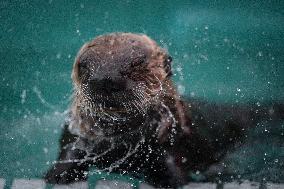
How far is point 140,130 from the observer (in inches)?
185

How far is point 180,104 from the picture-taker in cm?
498

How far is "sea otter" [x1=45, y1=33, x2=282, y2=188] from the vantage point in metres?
4.06

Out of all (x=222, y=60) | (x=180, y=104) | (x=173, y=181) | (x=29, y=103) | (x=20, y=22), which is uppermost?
(x=20, y=22)

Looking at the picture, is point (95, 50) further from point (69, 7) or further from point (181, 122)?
point (69, 7)

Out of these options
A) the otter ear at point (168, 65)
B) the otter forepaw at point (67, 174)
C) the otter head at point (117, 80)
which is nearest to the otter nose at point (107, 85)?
the otter head at point (117, 80)

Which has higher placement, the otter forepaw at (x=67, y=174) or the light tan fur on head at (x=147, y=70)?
the light tan fur on head at (x=147, y=70)

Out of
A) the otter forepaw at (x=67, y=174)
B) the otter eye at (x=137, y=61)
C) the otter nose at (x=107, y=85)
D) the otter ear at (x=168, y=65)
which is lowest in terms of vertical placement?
the otter forepaw at (x=67, y=174)

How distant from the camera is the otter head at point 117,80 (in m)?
3.66

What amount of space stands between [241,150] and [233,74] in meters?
1.13

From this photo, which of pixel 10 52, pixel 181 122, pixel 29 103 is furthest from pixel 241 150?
pixel 10 52

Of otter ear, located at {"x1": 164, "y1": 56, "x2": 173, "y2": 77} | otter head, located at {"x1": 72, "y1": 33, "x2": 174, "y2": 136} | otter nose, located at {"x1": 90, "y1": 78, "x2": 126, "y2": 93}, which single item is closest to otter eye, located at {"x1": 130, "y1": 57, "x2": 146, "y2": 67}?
otter head, located at {"x1": 72, "y1": 33, "x2": 174, "y2": 136}

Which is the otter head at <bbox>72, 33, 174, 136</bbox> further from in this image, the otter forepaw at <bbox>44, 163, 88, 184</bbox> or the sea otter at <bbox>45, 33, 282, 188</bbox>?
the otter forepaw at <bbox>44, 163, 88, 184</bbox>

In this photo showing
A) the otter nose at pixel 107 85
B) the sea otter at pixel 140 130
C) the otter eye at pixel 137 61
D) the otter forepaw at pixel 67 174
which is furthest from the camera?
the otter forepaw at pixel 67 174

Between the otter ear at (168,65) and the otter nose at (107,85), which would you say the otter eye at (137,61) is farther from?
the otter ear at (168,65)
